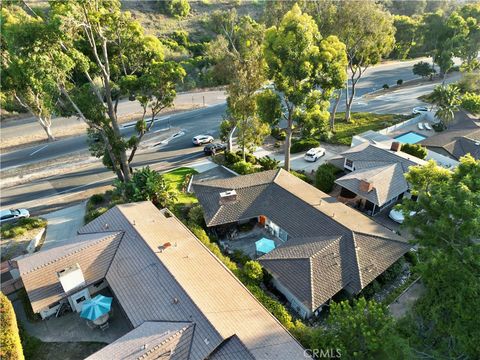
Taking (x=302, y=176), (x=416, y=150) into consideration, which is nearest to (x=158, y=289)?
(x=302, y=176)

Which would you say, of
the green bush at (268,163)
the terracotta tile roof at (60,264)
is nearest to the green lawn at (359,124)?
the green bush at (268,163)

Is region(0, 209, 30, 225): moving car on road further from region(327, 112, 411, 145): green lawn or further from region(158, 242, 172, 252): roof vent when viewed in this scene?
region(327, 112, 411, 145): green lawn

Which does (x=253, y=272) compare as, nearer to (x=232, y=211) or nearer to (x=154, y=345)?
(x=232, y=211)

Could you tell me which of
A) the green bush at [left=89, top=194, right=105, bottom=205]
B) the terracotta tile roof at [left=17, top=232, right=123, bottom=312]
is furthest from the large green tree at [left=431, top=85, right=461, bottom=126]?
the green bush at [left=89, top=194, right=105, bottom=205]

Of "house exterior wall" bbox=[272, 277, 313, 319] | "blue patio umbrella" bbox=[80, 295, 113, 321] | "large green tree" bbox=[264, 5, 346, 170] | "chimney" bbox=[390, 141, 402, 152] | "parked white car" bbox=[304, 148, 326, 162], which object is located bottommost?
"house exterior wall" bbox=[272, 277, 313, 319]

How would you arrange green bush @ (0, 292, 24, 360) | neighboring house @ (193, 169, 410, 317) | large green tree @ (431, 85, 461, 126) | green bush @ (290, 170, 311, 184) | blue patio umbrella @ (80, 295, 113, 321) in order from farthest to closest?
large green tree @ (431, 85, 461, 126) < green bush @ (290, 170, 311, 184) < neighboring house @ (193, 169, 410, 317) < blue patio umbrella @ (80, 295, 113, 321) < green bush @ (0, 292, 24, 360)

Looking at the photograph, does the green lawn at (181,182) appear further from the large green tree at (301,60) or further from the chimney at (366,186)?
the chimney at (366,186)
